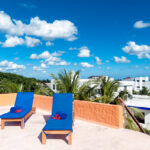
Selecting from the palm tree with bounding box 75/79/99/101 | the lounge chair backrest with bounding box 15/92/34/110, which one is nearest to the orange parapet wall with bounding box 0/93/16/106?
the lounge chair backrest with bounding box 15/92/34/110

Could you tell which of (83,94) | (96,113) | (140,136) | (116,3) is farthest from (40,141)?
(116,3)

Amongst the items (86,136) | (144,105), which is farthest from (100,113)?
(144,105)

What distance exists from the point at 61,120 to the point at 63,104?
0.91m

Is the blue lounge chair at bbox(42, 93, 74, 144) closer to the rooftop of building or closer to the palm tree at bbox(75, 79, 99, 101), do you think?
the rooftop of building

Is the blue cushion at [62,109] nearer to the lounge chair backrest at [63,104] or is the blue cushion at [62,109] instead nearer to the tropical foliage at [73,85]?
the lounge chair backrest at [63,104]

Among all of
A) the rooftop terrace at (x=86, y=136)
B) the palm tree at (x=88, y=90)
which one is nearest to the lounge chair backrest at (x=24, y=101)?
the rooftop terrace at (x=86, y=136)

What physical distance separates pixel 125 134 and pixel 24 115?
340cm

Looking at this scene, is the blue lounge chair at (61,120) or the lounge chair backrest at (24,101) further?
the lounge chair backrest at (24,101)

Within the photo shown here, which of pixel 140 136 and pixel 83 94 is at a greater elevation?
pixel 83 94

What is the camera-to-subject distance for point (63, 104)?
19.7 ft

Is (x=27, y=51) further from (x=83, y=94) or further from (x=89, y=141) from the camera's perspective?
(x=89, y=141)

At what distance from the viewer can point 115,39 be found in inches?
2055

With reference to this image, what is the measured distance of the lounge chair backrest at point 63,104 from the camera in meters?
5.84

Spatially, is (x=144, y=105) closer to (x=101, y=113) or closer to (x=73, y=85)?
(x=73, y=85)
